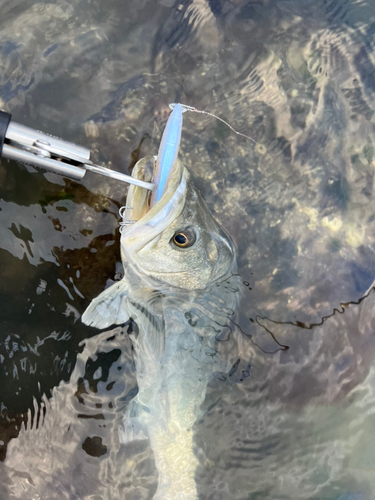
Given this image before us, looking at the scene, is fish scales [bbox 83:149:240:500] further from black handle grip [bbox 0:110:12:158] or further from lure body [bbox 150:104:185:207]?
black handle grip [bbox 0:110:12:158]

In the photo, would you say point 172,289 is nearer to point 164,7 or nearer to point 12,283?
point 12,283

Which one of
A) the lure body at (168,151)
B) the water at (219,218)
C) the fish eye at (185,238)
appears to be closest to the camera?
the lure body at (168,151)

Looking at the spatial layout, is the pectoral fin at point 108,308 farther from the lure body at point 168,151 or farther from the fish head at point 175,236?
the lure body at point 168,151

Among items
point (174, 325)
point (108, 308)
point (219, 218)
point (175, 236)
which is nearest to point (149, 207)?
point (175, 236)

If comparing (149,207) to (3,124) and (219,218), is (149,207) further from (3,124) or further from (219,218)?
(3,124)

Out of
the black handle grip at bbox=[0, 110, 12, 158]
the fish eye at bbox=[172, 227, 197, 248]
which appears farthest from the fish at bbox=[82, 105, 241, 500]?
the black handle grip at bbox=[0, 110, 12, 158]

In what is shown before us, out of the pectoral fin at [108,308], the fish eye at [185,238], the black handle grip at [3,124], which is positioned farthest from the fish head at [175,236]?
the black handle grip at [3,124]
